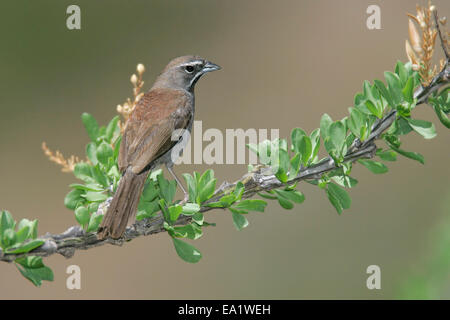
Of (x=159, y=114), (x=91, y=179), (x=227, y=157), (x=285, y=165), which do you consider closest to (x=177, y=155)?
(x=159, y=114)

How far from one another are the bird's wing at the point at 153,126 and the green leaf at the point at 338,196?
1.16 metres

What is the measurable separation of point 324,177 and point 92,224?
112 cm

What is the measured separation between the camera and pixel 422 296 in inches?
115

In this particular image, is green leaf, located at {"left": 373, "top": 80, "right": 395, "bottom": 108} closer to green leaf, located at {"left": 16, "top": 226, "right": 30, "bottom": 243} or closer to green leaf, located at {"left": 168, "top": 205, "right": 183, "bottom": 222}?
green leaf, located at {"left": 168, "top": 205, "right": 183, "bottom": 222}

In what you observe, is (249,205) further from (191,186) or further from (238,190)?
(191,186)

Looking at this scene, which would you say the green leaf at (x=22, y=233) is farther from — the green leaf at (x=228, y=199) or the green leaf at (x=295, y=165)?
the green leaf at (x=295, y=165)

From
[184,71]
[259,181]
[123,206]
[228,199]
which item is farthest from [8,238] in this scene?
[184,71]

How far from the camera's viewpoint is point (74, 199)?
2.58 meters

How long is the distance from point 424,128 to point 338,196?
50 cm

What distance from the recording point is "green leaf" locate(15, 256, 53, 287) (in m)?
2.05

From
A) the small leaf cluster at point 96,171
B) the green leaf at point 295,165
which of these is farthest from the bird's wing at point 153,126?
the green leaf at point 295,165

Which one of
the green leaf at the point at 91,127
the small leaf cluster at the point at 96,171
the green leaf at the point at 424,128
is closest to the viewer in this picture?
the green leaf at the point at 424,128

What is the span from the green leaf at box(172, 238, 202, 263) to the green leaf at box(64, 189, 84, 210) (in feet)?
2.08

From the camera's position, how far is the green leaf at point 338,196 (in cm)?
238
